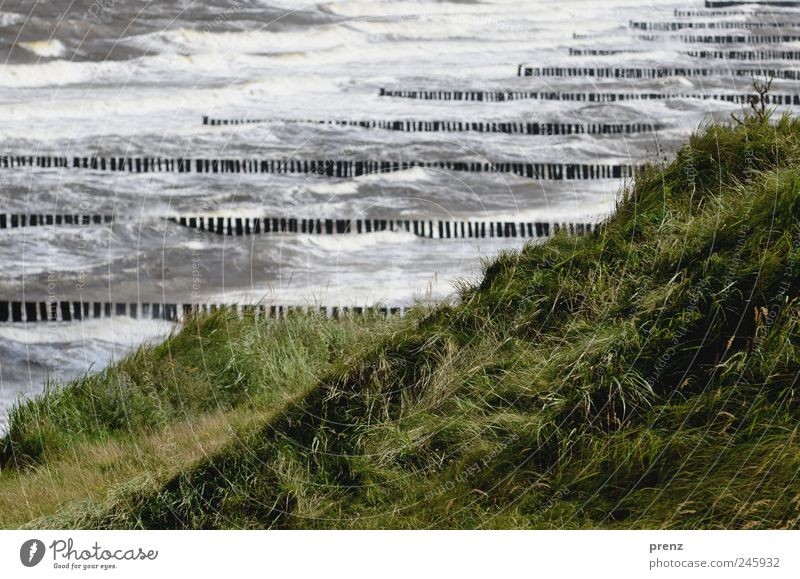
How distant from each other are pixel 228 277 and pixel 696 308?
285 cm

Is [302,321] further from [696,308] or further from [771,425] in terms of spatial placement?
[771,425]

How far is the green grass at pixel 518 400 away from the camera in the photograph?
454 cm

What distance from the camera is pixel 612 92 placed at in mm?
6008

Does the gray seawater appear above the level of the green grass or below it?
above

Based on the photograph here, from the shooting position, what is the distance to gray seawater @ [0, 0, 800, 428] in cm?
564

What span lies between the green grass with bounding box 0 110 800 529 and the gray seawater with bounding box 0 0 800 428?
31cm

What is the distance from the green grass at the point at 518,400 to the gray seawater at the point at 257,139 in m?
0.31

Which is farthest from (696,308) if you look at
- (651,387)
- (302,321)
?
(302,321)
